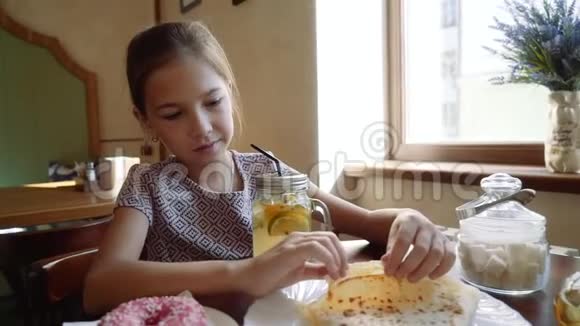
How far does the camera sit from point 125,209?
0.77 meters

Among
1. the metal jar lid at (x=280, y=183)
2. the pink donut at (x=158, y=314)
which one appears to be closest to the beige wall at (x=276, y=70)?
the metal jar lid at (x=280, y=183)

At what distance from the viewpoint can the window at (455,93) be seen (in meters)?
1.33

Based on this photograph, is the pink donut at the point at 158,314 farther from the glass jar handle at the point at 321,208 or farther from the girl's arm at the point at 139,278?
the glass jar handle at the point at 321,208

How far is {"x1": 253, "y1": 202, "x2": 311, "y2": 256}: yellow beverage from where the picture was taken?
24.5 inches

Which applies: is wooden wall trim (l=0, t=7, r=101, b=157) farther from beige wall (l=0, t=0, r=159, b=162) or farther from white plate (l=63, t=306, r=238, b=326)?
A: white plate (l=63, t=306, r=238, b=326)

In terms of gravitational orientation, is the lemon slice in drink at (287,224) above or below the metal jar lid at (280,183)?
below

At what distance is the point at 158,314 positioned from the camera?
380 mm

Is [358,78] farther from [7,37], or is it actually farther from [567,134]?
[7,37]

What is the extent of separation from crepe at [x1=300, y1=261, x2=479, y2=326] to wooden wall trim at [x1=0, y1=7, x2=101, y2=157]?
2.90 metres

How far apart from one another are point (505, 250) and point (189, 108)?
23.0 inches

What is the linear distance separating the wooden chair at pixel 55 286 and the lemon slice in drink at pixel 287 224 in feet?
1.13

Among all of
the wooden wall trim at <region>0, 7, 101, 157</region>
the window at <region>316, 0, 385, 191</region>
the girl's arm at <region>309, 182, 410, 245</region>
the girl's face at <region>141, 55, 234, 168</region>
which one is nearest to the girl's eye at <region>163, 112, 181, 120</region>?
the girl's face at <region>141, 55, 234, 168</region>

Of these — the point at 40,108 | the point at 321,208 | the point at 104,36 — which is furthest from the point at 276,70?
the point at 40,108

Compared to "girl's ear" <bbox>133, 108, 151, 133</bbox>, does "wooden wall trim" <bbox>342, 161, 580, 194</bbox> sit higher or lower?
lower
